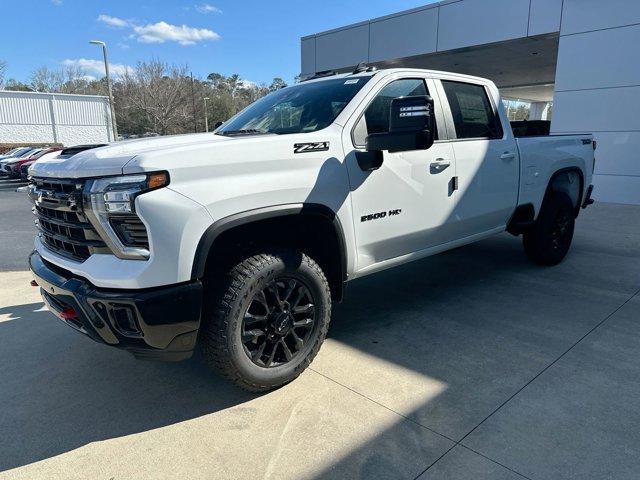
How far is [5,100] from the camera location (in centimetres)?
4103

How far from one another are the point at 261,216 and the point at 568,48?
11.9 meters

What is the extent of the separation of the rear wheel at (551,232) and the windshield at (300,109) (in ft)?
9.65

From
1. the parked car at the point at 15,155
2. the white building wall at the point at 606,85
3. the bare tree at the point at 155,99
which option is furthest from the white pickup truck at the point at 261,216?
the bare tree at the point at 155,99

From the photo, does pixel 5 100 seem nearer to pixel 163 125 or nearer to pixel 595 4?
pixel 163 125

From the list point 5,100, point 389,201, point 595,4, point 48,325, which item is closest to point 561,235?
point 389,201

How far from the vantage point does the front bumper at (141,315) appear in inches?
95.0

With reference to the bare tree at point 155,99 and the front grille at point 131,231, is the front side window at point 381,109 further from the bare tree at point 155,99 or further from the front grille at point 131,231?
the bare tree at point 155,99

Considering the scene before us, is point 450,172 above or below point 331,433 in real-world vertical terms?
above

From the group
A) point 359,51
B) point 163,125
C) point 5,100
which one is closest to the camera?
point 359,51

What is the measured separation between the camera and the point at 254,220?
2711mm

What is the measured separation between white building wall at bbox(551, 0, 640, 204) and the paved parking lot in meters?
7.94

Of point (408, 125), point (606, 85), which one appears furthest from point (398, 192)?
point (606, 85)

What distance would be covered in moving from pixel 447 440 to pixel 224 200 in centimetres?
177

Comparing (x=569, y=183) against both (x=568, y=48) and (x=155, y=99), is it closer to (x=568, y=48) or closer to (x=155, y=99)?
(x=568, y=48)
